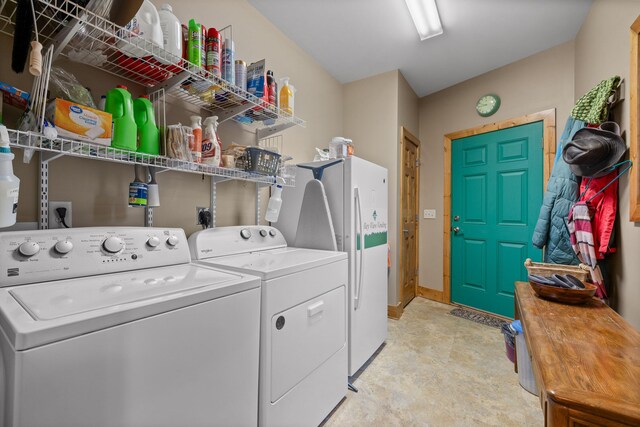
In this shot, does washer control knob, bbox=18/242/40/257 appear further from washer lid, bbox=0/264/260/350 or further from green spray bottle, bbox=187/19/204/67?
green spray bottle, bbox=187/19/204/67

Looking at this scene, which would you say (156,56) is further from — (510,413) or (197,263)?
(510,413)

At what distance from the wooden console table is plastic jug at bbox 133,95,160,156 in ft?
5.39

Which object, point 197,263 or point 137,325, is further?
point 197,263

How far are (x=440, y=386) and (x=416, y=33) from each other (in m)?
2.83

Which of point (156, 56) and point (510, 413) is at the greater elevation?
A: point (156, 56)

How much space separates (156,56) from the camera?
3.81 ft

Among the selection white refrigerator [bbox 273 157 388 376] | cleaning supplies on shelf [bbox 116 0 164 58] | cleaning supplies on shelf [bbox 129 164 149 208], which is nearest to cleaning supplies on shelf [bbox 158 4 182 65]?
cleaning supplies on shelf [bbox 116 0 164 58]

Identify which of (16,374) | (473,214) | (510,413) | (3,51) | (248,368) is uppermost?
(3,51)

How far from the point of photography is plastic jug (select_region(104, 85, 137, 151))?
1.12 metres

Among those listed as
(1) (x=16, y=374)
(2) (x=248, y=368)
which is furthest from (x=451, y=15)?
(1) (x=16, y=374)

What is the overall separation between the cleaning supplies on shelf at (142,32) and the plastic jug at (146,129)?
0.20 m

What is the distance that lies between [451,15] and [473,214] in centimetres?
204

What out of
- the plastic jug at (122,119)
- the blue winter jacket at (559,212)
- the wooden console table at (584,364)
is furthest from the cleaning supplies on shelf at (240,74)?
the blue winter jacket at (559,212)

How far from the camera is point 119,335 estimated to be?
69 cm
